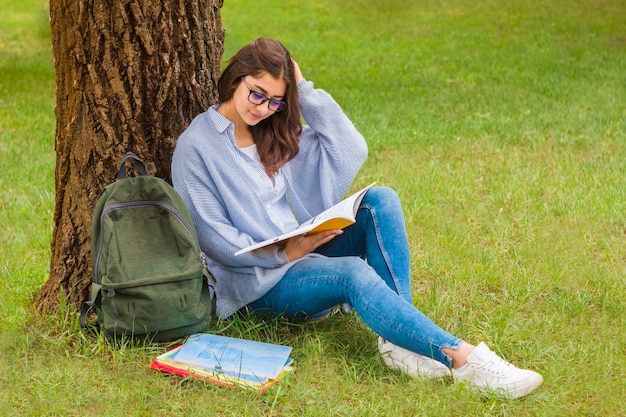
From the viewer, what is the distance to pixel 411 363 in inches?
129

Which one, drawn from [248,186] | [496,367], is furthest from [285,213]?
[496,367]

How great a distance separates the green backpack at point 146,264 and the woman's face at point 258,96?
0.44 m

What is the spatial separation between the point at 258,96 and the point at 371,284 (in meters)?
0.87

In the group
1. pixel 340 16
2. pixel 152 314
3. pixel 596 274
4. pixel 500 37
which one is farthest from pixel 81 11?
pixel 340 16

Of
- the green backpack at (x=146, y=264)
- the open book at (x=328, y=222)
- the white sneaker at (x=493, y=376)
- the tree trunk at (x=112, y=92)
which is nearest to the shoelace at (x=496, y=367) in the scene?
the white sneaker at (x=493, y=376)

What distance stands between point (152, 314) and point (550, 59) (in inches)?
314

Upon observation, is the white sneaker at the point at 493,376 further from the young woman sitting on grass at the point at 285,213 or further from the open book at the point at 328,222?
the open book at the point at 328,222

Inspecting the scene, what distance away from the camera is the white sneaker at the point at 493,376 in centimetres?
310

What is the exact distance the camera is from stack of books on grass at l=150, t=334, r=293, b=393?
316 cm

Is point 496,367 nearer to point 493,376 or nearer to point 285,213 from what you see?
point 493,376

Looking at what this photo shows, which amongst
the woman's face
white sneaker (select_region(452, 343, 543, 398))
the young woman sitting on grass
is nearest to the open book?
the young woman sitting on grass

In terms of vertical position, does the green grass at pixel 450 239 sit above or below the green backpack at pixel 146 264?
below

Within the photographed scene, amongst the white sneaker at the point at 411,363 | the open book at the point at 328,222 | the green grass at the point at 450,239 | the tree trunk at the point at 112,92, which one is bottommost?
the green grass at the point at 450,239

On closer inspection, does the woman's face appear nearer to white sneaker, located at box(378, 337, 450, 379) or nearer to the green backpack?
the green backpack
